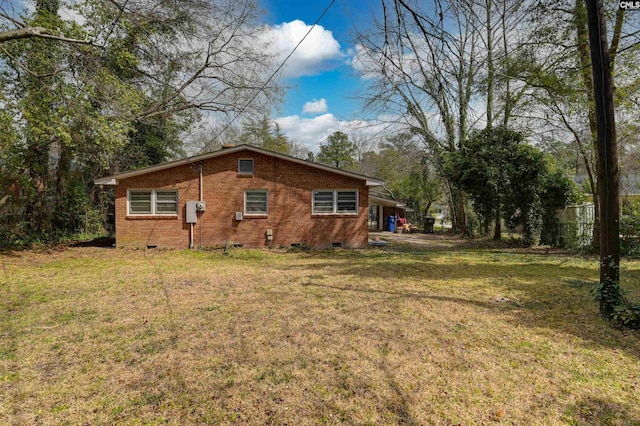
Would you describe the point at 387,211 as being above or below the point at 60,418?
above

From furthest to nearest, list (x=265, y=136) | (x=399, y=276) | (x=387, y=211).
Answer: (x=265, y=136), (x=387, y=211), (x=399, y=276)

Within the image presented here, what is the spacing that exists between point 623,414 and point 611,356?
53.3 inches

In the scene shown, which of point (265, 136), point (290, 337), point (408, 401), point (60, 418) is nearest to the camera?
point (60, 418)

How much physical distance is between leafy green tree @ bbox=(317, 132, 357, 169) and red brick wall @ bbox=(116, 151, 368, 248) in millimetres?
32904

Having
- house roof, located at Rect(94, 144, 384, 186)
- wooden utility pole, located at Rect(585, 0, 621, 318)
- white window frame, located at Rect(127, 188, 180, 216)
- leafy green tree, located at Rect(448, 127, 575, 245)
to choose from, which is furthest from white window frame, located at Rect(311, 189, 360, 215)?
wooden utility pole, located at Rect(585, 0, 621, 318)

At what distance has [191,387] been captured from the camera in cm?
301

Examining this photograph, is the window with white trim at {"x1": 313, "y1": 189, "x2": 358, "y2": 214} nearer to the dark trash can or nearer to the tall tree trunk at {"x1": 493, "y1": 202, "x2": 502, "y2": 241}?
the tall tree trunk at {"x1": 493, "y1": 202, "x2": 502, "y2": 241}

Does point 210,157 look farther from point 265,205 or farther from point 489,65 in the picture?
point 489,65

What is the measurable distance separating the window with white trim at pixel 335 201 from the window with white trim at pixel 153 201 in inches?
226

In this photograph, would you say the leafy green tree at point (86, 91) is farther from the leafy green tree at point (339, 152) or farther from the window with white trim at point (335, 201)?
the leafy green tree at point (339, 152)

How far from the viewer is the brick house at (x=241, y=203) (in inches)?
513

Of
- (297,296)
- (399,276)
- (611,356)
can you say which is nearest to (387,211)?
(399,276)

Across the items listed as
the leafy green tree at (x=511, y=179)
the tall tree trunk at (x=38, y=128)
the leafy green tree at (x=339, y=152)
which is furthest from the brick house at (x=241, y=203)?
the leafy green tree at (x=339, y=152)

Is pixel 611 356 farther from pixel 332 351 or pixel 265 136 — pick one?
pixel 265 136
